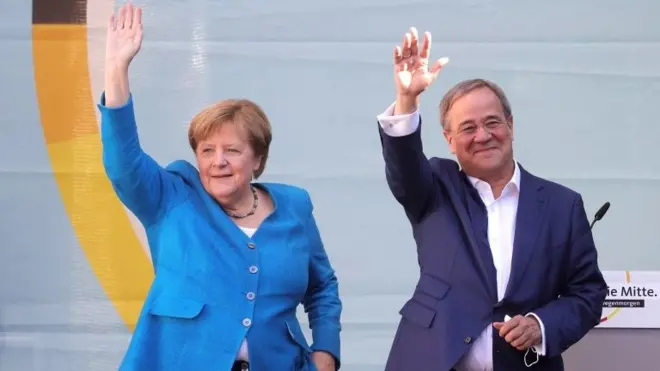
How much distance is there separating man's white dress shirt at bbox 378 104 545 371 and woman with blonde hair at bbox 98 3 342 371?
286mm

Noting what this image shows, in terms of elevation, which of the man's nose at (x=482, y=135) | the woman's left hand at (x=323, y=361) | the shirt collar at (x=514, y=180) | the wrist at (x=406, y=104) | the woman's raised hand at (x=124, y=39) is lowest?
the woman's left hand at (x=323, y=361)

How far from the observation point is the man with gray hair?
192 cm

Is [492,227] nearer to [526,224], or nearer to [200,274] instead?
[526,224]

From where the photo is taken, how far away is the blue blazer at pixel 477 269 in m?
1.92

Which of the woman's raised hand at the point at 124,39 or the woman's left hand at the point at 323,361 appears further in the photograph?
the woman's left hand at the point at 323,361

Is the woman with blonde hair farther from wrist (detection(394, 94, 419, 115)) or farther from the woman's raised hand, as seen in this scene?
wrist (detection(394, 94, 419, 115))

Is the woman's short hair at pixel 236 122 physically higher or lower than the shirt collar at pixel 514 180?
higher

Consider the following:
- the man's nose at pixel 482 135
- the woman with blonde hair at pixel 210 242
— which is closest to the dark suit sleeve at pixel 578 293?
the man's nose at pixel 482 135

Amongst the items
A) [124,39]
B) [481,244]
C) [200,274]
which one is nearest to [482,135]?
[481,244]

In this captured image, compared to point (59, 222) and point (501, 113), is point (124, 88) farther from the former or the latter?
point (59, 222)

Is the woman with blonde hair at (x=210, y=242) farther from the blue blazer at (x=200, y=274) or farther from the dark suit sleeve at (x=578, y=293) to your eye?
the dark suit sleeve at (x=578, y=293)

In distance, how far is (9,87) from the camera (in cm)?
286

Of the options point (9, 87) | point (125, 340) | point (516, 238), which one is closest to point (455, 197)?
point (516, 238)

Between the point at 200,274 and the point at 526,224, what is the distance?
695 millimetres
